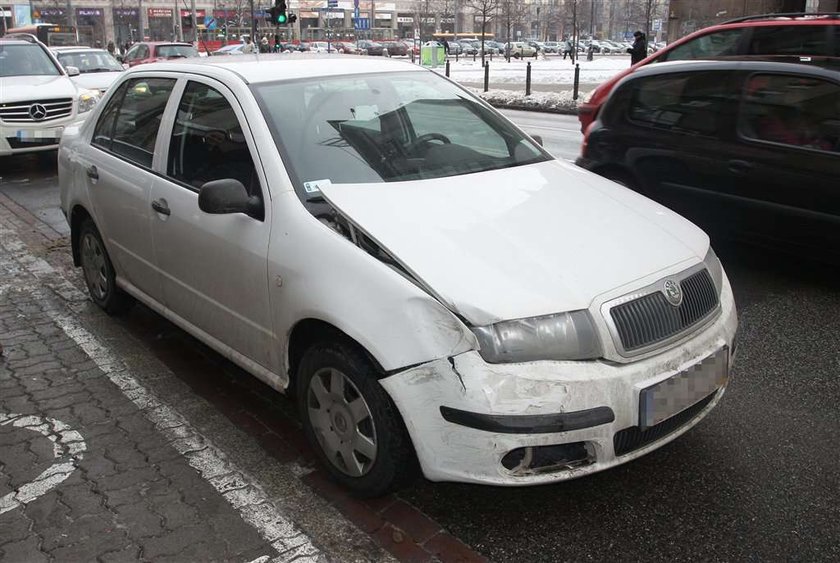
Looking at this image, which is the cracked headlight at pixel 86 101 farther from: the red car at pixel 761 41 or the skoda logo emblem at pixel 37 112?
the red car at pixel 761 41

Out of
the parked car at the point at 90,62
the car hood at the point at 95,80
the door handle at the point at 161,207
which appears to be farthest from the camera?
the parked car at the point at 90,62

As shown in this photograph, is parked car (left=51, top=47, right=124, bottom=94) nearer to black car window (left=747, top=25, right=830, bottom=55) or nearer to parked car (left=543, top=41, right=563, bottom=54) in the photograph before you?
black car window (left=747, top=25, right=830, bottom=55)

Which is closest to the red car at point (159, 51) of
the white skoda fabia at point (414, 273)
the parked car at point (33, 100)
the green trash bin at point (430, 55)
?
the parked car at point (33, 100)

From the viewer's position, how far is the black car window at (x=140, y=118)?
14.4ft

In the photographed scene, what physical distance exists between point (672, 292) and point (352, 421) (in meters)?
1.35

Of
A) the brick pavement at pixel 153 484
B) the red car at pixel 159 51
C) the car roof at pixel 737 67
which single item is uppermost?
the red car at pixel 159 51

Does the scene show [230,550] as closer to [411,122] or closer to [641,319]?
[641,319]

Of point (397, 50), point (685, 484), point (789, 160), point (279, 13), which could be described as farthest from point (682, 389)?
point (397, 50)

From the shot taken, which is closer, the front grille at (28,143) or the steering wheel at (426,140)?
the steering wheel at (426,140)

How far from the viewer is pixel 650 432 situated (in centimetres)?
292

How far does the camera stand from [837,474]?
10.8ft

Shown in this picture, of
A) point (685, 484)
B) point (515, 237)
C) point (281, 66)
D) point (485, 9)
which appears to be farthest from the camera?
point (485, 9)

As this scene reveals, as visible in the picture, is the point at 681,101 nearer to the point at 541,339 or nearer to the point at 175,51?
the point at 541,339

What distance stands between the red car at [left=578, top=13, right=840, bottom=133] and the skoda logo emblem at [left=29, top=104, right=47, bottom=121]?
25.7ft
